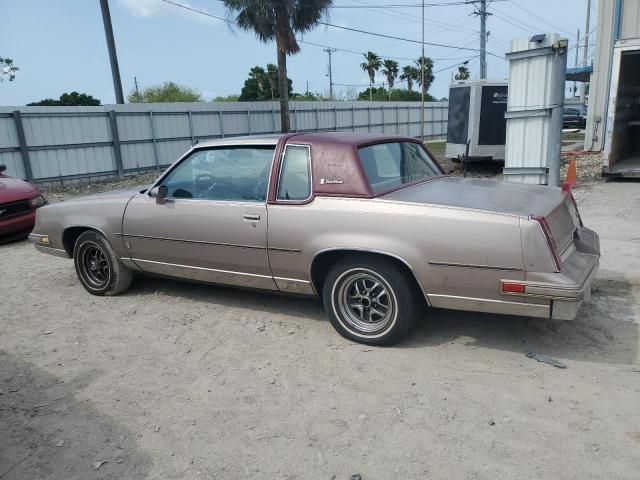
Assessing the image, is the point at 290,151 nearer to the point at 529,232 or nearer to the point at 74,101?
the point at 529,232

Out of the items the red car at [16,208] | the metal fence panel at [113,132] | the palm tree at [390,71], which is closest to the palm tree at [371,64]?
the palm tree at [390,71]

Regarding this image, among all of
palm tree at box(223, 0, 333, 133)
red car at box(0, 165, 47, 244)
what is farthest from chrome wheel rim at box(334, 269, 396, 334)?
palm tree at box(223, 0, 333, 133)

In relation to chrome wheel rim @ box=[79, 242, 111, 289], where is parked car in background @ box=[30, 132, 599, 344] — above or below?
above

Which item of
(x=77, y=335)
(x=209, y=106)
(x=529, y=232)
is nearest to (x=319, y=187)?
(x=529, y=232)

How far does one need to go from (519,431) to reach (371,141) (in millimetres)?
2408

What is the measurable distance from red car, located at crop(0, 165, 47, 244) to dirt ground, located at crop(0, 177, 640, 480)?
12.6 ft

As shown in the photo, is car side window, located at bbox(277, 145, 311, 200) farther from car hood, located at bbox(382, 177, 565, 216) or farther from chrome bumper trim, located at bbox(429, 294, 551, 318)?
chrome bumper trim, located at bbox(429, 294, 551, 318)

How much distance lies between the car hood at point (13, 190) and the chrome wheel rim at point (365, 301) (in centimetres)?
660

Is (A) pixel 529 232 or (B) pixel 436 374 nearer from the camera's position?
(A) pixel 529 232

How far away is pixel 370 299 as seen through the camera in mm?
3936

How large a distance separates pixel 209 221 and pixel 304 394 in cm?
177

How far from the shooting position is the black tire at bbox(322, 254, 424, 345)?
148 inches

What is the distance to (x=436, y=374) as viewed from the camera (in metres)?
3.53

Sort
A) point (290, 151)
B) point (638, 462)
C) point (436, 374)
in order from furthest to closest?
point (290, 151) → point (436, 374) → point (638, 462)
